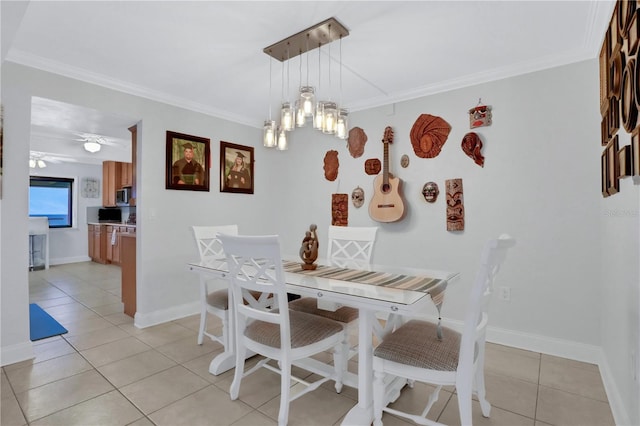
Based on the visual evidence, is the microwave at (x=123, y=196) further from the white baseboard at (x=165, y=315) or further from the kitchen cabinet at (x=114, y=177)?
the white baseboard at (x=165, y=315)

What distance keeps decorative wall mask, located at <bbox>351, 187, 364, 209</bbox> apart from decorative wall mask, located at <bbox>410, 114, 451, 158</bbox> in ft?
2.29

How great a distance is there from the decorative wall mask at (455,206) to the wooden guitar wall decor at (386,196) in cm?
42

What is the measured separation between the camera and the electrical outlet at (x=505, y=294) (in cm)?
268

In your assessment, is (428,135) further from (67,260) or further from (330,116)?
(67,260)

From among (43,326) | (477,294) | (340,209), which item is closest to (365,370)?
(477,294)

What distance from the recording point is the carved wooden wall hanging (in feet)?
3.92

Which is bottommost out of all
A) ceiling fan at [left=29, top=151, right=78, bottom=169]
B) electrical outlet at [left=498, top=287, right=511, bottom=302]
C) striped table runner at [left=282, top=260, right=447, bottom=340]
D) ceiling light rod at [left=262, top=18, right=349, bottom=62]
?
electrical outlet at [left=498, top=287, right=511, bottom=302]

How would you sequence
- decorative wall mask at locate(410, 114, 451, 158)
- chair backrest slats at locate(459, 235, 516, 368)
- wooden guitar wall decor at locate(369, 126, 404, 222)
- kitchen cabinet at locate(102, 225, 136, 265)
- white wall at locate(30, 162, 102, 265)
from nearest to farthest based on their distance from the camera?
chair backrest slats at locate(459, 235, 516, 368) < decorative wall mask at locate(410, 114, 451, 158) < wooden guitar wall decor at locate(369, 126, 404, 222) < kitchen cabinet at locate(102, 225, 136, 265) < white wall at locate(30, 162, 102, 265)

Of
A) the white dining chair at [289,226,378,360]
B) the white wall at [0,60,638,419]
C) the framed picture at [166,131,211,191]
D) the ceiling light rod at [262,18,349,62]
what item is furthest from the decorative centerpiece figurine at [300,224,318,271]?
the framed picture at [166,131,211,191]

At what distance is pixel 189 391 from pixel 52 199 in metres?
6.72

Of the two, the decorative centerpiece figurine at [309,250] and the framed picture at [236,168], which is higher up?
the framed picture at [236,168]

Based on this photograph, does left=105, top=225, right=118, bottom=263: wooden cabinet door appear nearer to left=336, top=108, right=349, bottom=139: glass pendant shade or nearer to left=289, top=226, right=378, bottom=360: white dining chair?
left=289, top=226, right=378, bottom=360: white dining chair

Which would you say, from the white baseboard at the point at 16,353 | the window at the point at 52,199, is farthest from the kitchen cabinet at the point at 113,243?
the white baseboard at the point at 16,353

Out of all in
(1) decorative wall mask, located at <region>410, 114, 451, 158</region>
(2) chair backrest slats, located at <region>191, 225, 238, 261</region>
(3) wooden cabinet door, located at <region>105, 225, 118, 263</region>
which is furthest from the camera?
(3) wooden cabinet door, located at <region>105, 225, 118, 263</region>
